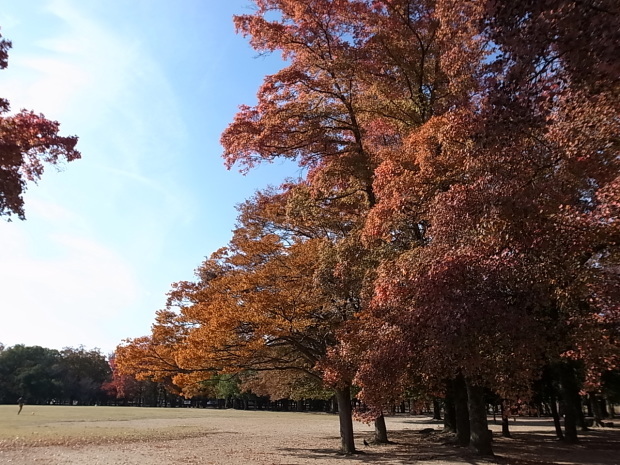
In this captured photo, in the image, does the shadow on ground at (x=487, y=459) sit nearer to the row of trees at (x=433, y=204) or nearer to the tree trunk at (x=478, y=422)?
the tree trunk at (x=478, y=422)

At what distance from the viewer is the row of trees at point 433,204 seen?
6.04 metres

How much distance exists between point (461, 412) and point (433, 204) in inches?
475

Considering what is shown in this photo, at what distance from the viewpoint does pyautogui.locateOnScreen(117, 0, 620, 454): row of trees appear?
604cm

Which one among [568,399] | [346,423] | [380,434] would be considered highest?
[568,399]

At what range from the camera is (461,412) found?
17469 millimetres

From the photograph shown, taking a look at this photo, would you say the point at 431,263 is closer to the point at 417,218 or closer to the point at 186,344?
the point at 417,218

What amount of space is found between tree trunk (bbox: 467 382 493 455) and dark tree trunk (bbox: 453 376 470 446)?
281 cm

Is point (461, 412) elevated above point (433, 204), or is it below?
below

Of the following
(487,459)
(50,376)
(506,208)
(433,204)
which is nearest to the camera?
(506,208)

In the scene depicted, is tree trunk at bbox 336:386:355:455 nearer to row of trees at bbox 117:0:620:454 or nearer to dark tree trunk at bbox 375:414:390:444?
row of trees at bbox 117:0:620:454

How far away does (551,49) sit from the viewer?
17.9 ft

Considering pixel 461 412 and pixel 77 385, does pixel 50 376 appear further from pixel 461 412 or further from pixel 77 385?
pixel 461 412

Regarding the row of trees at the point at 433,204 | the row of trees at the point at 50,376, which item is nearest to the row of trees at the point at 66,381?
the row of trees at the point at 50,376

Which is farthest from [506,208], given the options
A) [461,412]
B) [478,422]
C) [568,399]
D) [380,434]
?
[568,399]
